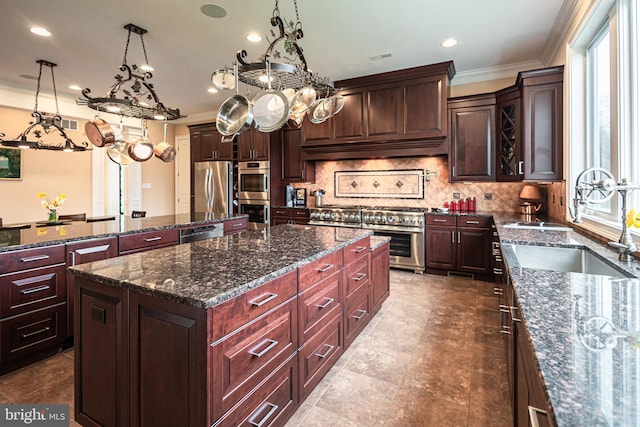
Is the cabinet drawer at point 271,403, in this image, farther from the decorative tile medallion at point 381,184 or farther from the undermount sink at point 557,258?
the decorative tile medallion at point 381,184

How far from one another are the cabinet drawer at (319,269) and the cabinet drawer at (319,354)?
1.08ft

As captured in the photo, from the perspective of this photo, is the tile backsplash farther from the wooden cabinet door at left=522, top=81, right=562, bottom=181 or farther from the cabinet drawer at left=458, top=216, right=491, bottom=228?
the cabinet drawer at left=458, top=216, right=491, bottom=228

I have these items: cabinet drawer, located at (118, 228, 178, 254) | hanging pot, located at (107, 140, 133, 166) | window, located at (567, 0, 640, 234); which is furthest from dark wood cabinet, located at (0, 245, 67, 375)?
window, located at (567, 0, 640, 234)

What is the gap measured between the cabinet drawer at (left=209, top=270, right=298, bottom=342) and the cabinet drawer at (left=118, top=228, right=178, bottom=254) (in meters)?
1.90

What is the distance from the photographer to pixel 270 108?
6.38ft

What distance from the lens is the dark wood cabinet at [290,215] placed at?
5363 millimetres

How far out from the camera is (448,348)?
8.00ft

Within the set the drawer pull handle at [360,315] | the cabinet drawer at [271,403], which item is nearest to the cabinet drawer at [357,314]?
the drawer pull handle at [360,315]

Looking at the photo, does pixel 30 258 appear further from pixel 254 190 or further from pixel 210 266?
pixel 254 190

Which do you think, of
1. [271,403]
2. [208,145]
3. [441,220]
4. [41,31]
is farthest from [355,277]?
[208,145]

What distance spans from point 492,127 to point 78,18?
15.6 feet

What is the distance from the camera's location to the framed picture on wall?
5.25 meters

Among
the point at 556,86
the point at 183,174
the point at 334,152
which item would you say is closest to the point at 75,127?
the point at 183,174

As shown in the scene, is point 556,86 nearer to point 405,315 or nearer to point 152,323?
point 405,315
